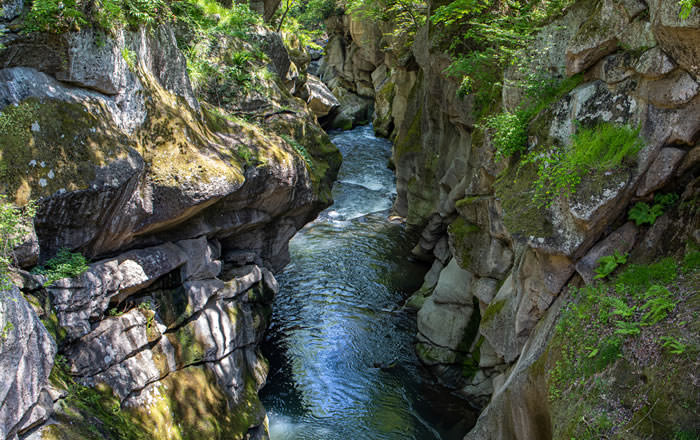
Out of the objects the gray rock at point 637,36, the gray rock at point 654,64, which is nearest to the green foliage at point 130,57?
the gray rock at point 637,36

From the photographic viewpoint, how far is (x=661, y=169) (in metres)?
6.41

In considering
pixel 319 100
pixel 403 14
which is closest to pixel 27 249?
pixel 403 14

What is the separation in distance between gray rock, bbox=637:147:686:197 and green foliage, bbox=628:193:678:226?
0.54ft

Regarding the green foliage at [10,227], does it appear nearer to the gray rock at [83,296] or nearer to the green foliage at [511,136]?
the gray rock at [83,296]

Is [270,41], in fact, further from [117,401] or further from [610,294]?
[610,294]

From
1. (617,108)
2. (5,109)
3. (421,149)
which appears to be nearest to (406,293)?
(421,149)

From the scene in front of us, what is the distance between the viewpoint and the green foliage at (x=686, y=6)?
5.12 m

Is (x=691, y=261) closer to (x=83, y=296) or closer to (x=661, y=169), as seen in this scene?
(x=661, y=169)

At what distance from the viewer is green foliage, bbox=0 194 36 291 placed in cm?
621

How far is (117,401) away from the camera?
7.83 meters

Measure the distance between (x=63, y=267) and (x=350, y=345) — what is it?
8993 millimetres

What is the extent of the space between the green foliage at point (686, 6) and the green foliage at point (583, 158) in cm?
168

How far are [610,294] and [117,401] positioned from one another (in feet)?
26.0

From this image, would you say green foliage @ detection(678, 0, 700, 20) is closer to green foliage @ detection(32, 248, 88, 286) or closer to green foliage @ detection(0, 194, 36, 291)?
green foliage @ detection(0, 194, 36, 291)
